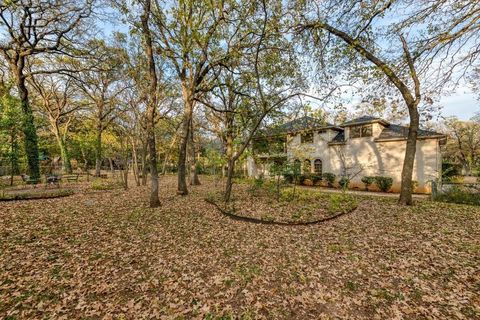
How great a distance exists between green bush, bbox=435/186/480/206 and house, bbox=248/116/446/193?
14.4 ft

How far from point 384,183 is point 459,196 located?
603cm

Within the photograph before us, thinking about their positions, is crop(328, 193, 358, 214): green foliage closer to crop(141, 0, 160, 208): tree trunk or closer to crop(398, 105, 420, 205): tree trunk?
crop(398, 105, 420, 205): tree trunk

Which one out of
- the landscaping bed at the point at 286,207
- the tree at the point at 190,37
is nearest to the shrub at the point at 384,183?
the landscaping bed at the point at 286,207

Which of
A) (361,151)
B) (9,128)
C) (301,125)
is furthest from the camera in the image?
(361,151)

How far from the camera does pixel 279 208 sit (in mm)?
9086

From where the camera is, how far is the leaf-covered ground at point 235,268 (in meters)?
3.27

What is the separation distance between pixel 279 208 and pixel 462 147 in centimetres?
4320

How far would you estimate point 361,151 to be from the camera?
19.2 m

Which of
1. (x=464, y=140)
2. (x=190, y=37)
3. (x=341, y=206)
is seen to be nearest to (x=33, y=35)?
(x=190, y=37)

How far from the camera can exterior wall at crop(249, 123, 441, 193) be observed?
A: 16203mm

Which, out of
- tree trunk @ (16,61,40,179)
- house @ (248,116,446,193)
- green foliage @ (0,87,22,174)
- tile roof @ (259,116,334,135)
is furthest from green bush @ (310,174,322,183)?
green foliage @ (0,87,22,174)

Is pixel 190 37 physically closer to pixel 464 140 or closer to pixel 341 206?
pixel 341 206

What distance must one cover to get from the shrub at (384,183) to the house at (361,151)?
2.27 feet

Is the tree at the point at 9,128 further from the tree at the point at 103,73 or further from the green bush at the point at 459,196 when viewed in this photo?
the green bush at the point at 459,196
